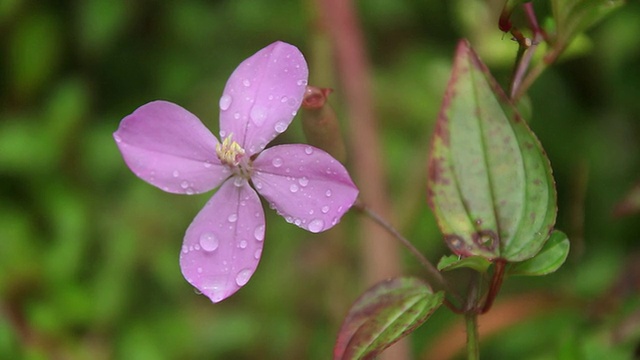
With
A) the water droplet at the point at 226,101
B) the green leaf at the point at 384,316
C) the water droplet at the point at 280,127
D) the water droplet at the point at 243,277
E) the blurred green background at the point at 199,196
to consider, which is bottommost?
the blurred green background at the point at 199,196

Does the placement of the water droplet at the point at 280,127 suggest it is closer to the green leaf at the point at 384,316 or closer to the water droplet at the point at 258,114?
the water droplet at the point at 258,114

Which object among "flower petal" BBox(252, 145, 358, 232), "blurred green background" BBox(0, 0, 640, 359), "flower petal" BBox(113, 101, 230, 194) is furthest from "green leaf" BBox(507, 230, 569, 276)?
"blurred green background" BBox(0, 0, 640, 359)

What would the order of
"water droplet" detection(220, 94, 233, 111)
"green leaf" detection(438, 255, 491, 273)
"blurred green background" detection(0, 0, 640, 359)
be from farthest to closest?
Result: "blurred green background" detection(0, 0, 640, 359) → "water droplet" detection(220, 94, 233, 111) → "green leaf" detection(438, 255, 491, 273)

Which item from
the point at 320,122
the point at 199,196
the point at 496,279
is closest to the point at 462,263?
the point at 496,279

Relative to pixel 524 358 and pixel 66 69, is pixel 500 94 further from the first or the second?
pixel 66 69

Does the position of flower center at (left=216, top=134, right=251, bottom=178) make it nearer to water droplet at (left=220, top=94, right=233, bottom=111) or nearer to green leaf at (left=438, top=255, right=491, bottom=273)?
water droplet at (left=220, top=94, right=233, bottom=111)

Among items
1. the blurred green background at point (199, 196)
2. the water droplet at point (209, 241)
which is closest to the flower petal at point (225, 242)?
the water droplet at point (209, 241)

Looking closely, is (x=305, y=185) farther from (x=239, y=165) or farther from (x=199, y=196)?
(x=199, y=196)
